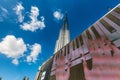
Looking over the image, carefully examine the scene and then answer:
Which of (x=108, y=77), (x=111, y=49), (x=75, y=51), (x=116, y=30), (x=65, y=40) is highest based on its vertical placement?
(x=65, y=40)

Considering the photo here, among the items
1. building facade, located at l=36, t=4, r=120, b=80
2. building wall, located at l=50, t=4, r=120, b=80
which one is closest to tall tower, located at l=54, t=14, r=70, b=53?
building facade, located at l=36, t=4, r=120, b=80

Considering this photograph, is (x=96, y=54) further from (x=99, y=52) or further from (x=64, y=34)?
(x=64, y=34)

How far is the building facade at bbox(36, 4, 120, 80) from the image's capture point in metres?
4.69

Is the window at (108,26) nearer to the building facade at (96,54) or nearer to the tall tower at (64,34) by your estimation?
the building facade at (96,54)

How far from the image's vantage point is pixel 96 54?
561cm

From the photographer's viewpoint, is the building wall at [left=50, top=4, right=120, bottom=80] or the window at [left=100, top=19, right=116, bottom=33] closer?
the building wall at [left=50, top=4, right=120, bottom=80]

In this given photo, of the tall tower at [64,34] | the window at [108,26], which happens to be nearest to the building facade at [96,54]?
the window at [108,26]

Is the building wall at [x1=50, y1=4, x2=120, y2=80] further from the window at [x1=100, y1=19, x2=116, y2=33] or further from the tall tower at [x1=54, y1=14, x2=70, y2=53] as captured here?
the tall tower at [x1=54, y1=14, x2=70, y2=53]

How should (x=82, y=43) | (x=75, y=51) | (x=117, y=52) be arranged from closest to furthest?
(x=117, y=52)
(x=82, y=43)
(x=75, y=51)

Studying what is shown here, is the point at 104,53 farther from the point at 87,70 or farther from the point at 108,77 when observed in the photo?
the point at 87,70

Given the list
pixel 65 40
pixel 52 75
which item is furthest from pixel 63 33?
pixel 52 75

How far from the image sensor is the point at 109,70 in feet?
15.2

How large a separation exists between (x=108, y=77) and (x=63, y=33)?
12164 cm

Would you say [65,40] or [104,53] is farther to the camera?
[65,40]
